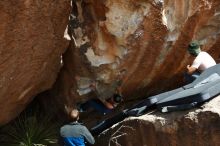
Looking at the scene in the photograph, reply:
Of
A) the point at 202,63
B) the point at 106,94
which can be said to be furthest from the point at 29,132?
the point at 202,63

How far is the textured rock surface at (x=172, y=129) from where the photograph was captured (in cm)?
774

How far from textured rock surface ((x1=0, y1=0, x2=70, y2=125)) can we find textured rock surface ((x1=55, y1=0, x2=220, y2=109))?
611 mm

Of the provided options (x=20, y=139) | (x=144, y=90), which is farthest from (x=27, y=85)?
(x=144, y=90)

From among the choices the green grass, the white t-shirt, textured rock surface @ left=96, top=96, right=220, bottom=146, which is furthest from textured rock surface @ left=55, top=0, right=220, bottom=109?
textured rock surface @ left=96, top=96, right=220, bottom=146

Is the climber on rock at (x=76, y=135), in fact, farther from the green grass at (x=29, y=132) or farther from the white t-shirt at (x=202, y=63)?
the white t-shirt at (x=202, y=63)

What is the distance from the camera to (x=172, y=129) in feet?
26.9

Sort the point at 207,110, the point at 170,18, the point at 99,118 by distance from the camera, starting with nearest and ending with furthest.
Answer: the point at 207,110, the point at 170,18, the point at 99,118

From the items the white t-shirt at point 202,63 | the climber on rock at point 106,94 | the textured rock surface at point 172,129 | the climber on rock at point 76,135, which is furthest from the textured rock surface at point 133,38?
the climber on rock at point 76,135

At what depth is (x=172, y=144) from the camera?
27.0 feet

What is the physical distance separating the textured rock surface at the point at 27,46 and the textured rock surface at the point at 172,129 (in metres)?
1.95

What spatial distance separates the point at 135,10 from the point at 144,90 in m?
2.54

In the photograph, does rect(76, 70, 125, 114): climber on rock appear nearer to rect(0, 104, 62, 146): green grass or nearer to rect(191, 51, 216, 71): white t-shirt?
rect(0, 104, 62, 146): green grass

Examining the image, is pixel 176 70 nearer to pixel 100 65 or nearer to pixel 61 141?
pixel 100 65

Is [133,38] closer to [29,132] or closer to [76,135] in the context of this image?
[76,135]
